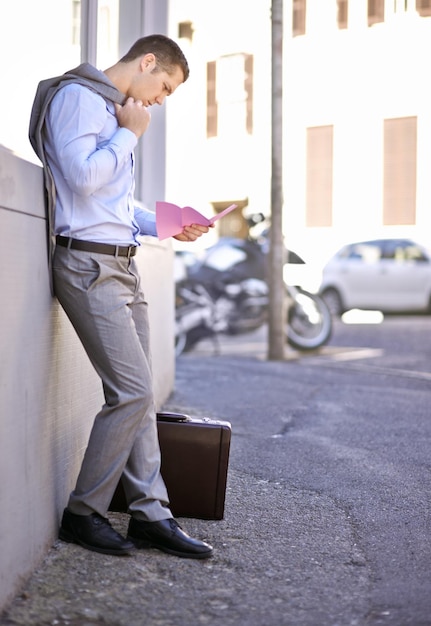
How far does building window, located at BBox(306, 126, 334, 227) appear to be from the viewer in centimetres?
2562

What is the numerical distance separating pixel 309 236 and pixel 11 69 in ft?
74.2

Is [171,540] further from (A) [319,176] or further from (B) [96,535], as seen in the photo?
(A) [319,176]

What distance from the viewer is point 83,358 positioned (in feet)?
13.4

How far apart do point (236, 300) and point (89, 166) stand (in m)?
8.94

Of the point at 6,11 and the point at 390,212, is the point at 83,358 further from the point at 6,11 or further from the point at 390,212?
the point at 390,212

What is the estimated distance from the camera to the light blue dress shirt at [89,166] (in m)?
3.23

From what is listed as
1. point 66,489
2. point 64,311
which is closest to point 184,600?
point 66,489

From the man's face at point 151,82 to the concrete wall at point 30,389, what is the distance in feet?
1.57

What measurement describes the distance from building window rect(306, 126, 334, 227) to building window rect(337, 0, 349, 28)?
2631 millimetres

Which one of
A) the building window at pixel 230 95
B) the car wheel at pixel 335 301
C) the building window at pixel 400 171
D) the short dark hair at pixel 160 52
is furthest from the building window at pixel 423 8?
the short dark hair at pixel 160 52

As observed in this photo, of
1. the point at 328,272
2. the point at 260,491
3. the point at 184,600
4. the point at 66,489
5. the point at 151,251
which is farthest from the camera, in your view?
the point at 328,272

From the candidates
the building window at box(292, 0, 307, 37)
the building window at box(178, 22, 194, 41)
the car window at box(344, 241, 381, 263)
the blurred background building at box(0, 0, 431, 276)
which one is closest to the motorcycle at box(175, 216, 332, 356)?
the car window at box(344, 241, 381, 263)

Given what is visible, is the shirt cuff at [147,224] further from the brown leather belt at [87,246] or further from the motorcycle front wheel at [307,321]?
the motorcycle front wheel at [307,321]

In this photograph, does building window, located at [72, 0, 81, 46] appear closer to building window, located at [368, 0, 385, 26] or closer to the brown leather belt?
the brown leather belt
